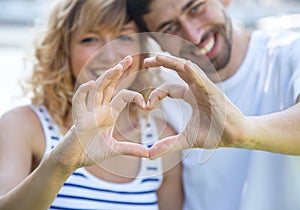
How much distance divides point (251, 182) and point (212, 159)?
148 mm

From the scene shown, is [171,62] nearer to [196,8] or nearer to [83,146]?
[83,146]

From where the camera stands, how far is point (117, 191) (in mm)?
1713

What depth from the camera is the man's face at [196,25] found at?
5.87 ft

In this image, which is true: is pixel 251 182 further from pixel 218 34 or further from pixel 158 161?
pixel 218 34

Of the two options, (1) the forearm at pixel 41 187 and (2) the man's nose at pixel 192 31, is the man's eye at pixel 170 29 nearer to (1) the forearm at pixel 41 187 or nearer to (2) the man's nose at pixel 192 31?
(2) the man's nose at pixel 192 31

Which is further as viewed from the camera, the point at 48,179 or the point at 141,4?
the point at 141,4

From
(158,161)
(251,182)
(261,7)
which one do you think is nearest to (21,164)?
(158,161)

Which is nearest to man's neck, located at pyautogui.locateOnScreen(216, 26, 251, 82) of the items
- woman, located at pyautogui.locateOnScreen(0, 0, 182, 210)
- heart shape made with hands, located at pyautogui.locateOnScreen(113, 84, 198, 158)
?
woman, located at pyautogui.locateOnScreen(0, 0, 182, 210)

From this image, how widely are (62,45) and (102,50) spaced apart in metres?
0.22

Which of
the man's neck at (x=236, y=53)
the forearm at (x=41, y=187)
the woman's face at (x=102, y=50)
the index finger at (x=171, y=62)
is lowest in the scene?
the forearm at (x=41, y=187)

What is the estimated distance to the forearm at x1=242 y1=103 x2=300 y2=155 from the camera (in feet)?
4.03

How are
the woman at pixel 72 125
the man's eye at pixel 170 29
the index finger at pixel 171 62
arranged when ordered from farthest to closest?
the man's eye at pixel 170 29, the woman at pixel 72 125, the index finger at pixel 171 62

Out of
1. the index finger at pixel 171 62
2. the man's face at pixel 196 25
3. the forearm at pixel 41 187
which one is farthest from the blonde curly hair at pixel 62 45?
the index finger at pixel 171 62

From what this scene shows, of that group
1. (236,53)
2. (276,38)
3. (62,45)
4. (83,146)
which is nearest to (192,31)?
(236,53)
